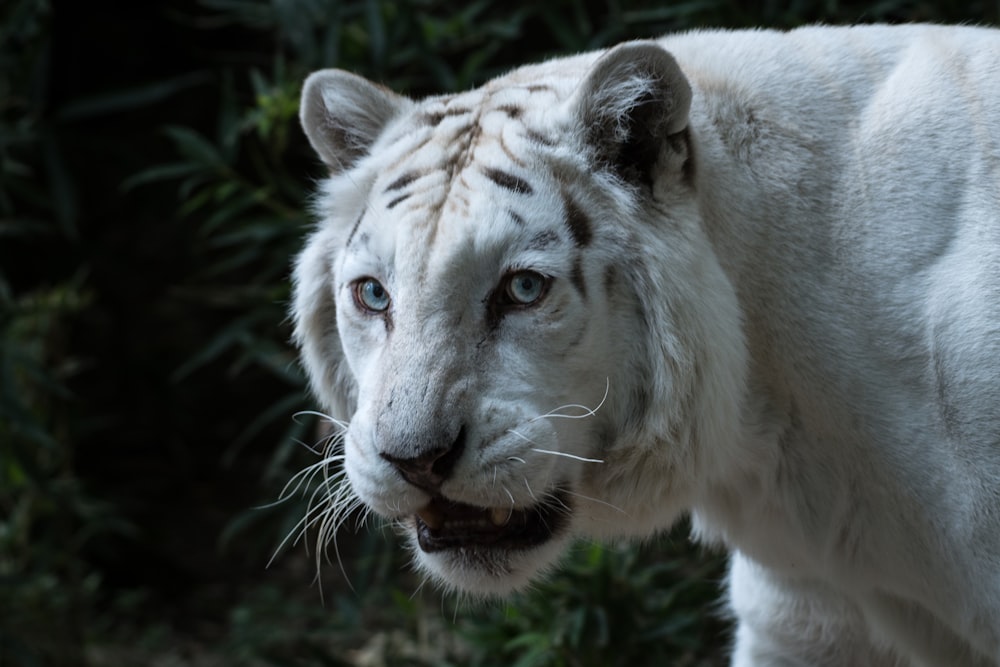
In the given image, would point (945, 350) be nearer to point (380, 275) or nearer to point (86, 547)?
point (380, 275)

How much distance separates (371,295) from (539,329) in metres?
0.27

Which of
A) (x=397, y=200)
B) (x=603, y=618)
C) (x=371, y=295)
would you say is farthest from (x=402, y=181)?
(x=603, y=618)

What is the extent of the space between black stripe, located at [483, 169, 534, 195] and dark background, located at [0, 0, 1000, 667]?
111 centimetres

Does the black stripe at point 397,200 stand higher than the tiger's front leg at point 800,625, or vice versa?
the black stripe at point 397,200

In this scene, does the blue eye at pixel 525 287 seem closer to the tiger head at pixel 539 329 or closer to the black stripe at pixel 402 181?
the tiger head at pixel 539 329

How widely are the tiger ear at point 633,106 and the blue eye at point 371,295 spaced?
359 millimetres

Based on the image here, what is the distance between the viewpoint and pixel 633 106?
1.59 m

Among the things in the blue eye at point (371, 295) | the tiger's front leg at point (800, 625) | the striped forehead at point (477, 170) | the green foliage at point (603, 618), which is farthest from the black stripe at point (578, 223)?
the green foliage at point (603, 618)

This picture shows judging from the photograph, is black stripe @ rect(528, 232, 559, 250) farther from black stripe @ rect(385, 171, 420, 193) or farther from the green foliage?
the green foliage

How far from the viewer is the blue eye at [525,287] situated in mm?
1555

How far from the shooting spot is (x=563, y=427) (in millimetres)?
1571

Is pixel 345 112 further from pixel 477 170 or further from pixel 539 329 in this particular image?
pixel 539 329

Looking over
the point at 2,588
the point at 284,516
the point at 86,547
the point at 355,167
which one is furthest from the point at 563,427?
the point at 86,547

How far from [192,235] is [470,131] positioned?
10.7ft
